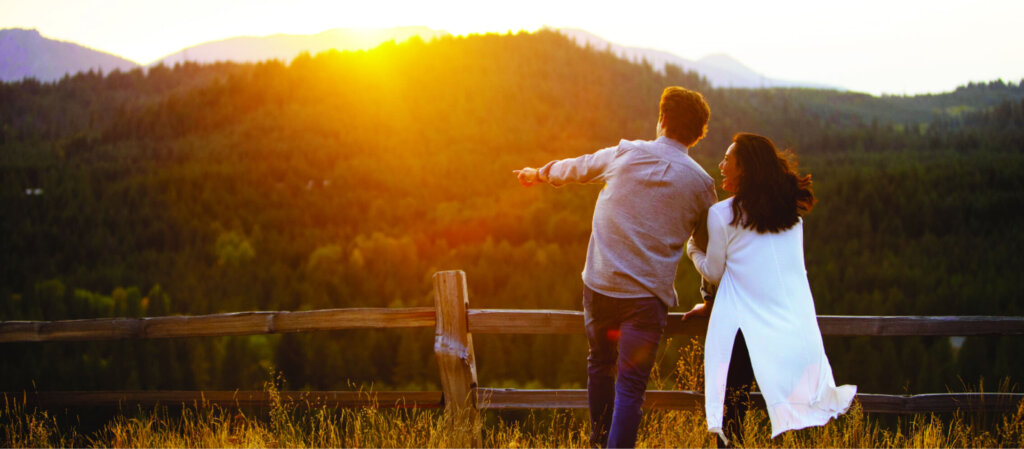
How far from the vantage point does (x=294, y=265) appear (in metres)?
39.3

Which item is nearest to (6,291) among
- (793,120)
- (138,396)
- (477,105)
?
(138,396)

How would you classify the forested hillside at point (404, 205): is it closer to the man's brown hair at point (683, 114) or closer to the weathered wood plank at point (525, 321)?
the weathered wood plank at point (525, 321)

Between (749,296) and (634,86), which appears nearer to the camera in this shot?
(749,296)

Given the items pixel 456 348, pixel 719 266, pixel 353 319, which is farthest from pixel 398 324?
pixel 719 266

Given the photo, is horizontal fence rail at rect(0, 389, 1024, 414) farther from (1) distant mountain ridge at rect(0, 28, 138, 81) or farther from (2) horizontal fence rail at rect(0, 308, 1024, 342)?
(1) distant mountain ridge at rect(0, 28, 138, 81)

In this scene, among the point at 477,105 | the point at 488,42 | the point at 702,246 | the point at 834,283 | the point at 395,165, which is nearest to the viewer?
the point at 702,246

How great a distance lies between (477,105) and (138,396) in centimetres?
9248

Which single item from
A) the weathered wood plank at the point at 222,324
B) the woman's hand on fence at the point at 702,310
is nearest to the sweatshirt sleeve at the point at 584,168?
the woman's hand on fence at the point at 702,310

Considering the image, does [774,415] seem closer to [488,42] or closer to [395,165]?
[395,165]

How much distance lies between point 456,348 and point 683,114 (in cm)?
204

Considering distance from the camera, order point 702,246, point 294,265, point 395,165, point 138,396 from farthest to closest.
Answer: point 395,165 → point 294,265 → point 138,396 → point 702,246

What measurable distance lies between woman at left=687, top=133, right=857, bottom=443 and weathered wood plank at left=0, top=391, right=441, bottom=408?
→ 7.17 ft

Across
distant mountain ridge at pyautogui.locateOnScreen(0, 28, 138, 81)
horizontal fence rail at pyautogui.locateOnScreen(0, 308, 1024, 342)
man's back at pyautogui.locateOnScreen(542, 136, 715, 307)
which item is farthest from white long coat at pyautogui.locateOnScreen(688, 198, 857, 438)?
distant mountain ridge at pyautogui.locateOnScreen(0, 28, 138, 81)

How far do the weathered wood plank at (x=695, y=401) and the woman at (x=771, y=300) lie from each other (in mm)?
1156
